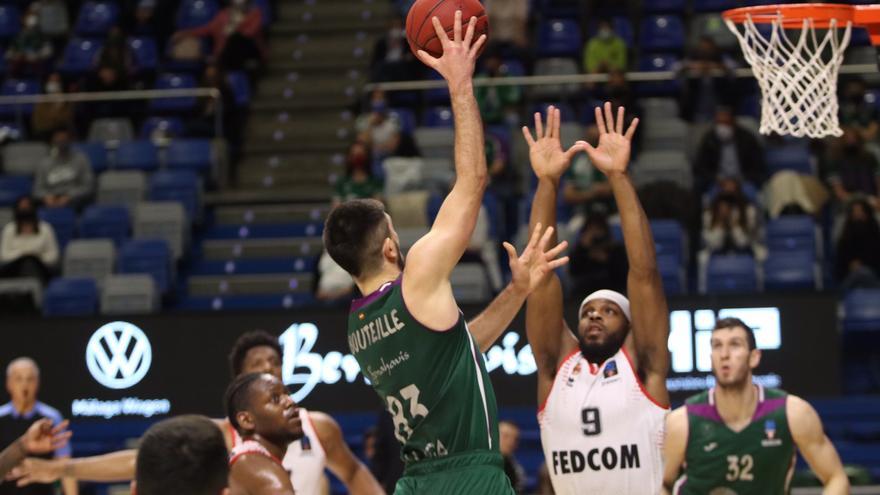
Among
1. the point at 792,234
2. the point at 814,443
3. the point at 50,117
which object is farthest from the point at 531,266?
the point at 50,117

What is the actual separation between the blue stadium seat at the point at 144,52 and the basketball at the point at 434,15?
11.6 meters

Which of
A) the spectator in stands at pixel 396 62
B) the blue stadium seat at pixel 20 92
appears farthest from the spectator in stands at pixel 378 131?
the blue stadium seat at pixel 20 92

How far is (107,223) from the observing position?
14211 millimetres

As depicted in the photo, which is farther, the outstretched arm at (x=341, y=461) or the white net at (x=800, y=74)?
the outstretched arm at (x=341, y=461)

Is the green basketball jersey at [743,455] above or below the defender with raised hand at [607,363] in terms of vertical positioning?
below

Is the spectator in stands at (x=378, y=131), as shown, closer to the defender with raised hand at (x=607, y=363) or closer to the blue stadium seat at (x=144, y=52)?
the blue stadium seat at (x=144, y=52)

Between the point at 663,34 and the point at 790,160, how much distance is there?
97.8 inches

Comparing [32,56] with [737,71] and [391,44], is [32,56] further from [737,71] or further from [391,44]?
[737,71]

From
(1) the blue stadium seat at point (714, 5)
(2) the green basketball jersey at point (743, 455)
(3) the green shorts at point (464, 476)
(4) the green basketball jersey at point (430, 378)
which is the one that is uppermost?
(1) the blue stadium seat at point (714, 5)

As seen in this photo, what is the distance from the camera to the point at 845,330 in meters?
11.8

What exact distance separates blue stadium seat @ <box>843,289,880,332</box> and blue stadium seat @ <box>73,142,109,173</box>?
755 centimetres

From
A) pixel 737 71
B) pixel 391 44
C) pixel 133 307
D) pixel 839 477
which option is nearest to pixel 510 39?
pixel 391 44

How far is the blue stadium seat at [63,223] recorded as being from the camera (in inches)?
564

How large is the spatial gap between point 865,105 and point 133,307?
6743 mm
